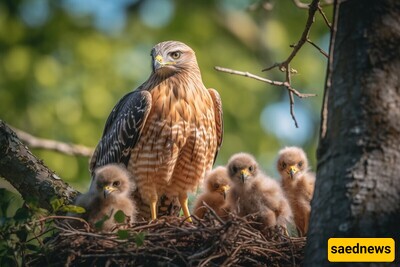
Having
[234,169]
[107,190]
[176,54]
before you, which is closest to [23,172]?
[107,190]

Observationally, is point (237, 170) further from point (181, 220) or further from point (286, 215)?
point (181, 220)

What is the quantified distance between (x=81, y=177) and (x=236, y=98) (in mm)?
4321

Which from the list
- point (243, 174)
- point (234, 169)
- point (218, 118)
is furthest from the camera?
point (218, 118)

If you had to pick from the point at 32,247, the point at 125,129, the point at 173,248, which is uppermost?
the point at 125,129

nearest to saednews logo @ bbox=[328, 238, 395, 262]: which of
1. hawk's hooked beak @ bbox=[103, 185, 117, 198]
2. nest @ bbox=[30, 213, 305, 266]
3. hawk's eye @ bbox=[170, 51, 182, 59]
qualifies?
nest @ bbox=[30, 213, 305, 266]

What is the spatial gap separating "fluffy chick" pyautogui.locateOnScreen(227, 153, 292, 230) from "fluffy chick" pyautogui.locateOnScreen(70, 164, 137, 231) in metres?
0.92

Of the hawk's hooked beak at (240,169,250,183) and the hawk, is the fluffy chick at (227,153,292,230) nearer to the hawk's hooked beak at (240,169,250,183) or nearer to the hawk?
the hawk's hooked beak at (240,169,250,183)

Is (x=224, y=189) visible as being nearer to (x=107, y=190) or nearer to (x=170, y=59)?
(x=107, y=190)

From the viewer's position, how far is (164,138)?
7691 millimetres

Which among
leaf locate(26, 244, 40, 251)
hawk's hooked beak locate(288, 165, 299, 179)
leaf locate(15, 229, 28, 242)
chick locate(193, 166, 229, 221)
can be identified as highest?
hawk's hooked beak locate(288, 165, 299, 179)

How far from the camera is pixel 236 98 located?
16797 millimetres

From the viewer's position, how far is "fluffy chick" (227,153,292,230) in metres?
6.80

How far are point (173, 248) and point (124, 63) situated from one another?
10.5 m

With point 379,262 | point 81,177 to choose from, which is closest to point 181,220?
point 379,262
